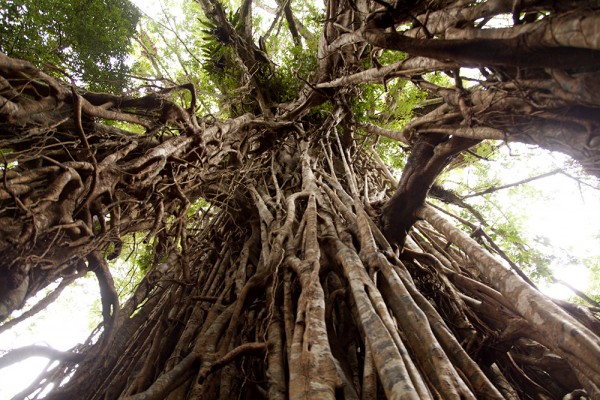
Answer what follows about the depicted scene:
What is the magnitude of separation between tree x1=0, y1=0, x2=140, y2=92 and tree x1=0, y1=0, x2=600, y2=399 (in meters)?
0.79

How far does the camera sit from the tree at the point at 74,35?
2.42m

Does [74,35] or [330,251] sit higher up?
[74,35]

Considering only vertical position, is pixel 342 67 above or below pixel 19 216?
above

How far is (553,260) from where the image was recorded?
3143 mm

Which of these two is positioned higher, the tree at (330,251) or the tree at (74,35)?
the tree at (74,35)

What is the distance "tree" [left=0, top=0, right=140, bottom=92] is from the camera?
95.3 inches

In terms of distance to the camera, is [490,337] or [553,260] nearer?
[490,337]

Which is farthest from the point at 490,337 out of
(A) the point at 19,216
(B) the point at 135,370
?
(A) the point at 19,216

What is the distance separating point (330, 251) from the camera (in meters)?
2.17

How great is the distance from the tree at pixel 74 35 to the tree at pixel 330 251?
0.79 m

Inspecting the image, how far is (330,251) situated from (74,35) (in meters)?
2.92

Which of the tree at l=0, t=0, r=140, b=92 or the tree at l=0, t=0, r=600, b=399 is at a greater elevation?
the tree at l=0, t=0, r=140, b=92

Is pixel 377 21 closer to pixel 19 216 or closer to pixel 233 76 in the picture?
pixel 19 216

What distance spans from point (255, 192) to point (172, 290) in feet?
4.07
